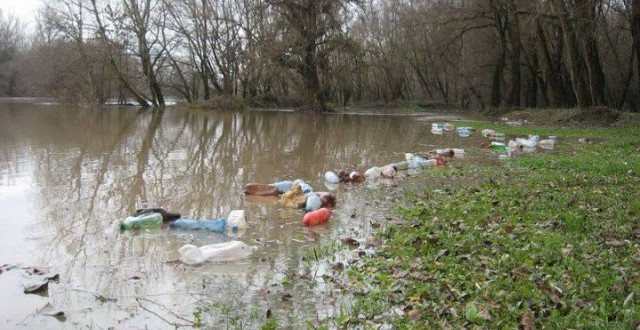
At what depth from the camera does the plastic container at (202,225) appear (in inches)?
278

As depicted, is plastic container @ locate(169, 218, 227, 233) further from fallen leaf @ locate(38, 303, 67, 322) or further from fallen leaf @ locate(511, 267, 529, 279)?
fallen leaf @ locate(511, 267, 529, 279)

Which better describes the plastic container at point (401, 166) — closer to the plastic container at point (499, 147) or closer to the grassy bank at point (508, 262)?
the grassy bank at point (508, 262)

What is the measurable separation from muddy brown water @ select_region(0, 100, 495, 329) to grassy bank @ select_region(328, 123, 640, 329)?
0.51m

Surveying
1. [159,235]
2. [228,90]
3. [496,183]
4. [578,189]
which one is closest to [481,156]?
[496,183]

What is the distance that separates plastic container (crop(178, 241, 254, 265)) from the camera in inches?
227

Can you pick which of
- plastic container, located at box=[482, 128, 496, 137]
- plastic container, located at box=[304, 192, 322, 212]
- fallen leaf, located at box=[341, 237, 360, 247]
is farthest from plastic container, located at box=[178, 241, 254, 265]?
plastic container, located at box=[482, 128, 496, 137]

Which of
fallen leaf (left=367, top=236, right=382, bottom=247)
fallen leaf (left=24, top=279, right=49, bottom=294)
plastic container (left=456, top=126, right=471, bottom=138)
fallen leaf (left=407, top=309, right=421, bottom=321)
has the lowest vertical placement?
fallen leaf (left=24, top=279, right=49, bottom=294)

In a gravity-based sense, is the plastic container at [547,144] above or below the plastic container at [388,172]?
above

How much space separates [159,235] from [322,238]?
1976 mm

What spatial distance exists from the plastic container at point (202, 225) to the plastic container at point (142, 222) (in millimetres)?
191

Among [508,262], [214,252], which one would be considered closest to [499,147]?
[508,262]

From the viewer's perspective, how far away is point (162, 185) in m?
10.3

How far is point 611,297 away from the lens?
4.32 m

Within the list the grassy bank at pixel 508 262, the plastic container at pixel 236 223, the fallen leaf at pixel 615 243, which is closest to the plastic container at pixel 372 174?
the grassy bank at pixel 508 262
